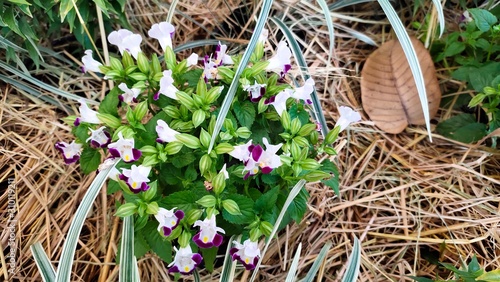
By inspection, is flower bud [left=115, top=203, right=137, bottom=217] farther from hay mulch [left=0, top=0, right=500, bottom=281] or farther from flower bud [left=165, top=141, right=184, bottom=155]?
hay mulch [left=0, top=0, right=500, bottom=281]

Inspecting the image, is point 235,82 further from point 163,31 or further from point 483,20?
point 483,20

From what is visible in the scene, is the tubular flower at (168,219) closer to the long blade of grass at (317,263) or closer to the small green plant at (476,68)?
the long blade of grass at (317,263)

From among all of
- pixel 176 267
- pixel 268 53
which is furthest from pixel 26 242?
pixel 268 53

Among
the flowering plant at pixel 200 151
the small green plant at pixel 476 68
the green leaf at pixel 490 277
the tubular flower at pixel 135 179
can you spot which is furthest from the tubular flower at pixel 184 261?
the small green plant at pixel 476 68

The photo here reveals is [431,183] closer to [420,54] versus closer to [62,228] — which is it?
[420,54]

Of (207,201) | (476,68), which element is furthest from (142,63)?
(476,68)
